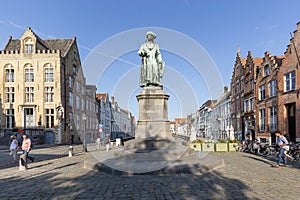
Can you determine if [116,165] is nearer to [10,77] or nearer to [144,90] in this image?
[144,90]

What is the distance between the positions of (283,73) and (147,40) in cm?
1959

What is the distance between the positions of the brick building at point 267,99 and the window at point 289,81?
156 cm

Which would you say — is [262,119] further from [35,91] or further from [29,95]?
[29,95]

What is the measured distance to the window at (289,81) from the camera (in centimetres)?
2273

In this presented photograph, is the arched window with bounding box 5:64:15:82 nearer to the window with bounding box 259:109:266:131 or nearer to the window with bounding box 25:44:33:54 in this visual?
the window with bounding box 25:44:33:54

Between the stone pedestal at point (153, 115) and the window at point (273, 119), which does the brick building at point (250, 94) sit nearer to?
the window at point (273, 119)

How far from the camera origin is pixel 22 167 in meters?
10.3

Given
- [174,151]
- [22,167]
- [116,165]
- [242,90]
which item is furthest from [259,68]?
[22,167]

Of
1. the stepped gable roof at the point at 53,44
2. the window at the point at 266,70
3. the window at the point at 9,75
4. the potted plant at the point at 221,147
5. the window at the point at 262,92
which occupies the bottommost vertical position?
the potted plant at the point at 221,147

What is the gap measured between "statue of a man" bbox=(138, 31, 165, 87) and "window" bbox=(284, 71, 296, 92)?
60.3 feet

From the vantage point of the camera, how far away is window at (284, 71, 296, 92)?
895 inches

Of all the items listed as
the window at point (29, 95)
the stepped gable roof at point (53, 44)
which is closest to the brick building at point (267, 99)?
the stepped gable roof at point (53, 44)

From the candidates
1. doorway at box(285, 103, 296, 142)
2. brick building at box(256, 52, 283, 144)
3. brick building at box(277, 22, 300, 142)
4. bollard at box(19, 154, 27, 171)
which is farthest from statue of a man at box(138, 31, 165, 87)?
brick building at box(256, 52, 283, 144)

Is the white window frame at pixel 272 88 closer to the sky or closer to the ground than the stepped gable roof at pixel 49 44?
closer to the ground
